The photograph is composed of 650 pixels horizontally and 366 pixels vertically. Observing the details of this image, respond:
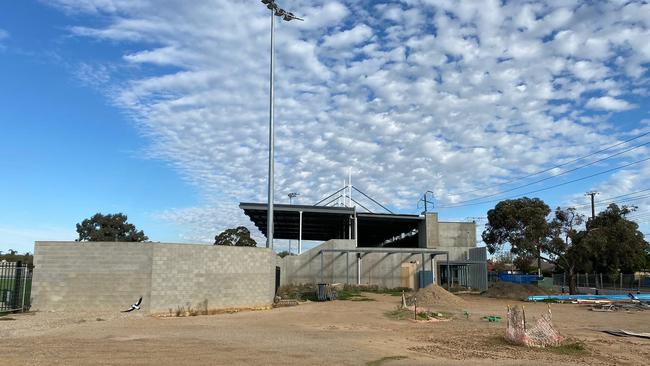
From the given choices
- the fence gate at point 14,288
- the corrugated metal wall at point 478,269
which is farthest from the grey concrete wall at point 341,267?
the fence gate at point 14,288

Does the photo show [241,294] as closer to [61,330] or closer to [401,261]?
[61,330]

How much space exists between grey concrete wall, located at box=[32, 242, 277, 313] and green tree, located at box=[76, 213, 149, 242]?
63364 millimetres

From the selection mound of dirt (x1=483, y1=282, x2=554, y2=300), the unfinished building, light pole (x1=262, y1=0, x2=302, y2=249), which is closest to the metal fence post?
light pole (x1=262, y1=0, x2=302, y2=249)

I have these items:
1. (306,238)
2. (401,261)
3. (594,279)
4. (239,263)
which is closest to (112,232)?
(306,238)

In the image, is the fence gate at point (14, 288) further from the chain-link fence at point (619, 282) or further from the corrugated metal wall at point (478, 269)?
the chain-link fence at point (619, 282)

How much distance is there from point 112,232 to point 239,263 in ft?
209

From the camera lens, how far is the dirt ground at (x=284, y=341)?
1196 cm

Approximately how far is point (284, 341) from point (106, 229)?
75993mm

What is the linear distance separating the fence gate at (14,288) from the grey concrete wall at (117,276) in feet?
1.56

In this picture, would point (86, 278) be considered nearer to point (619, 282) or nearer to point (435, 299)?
point (435, 299)

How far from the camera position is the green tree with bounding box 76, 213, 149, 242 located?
82.5 m

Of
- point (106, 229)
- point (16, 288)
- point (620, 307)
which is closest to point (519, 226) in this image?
point (620, 307)

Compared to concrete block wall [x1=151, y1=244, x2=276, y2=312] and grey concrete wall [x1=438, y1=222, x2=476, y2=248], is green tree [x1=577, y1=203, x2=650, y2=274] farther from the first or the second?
concrete block wall [x1=151, y1=244, x2=276, y2=312]

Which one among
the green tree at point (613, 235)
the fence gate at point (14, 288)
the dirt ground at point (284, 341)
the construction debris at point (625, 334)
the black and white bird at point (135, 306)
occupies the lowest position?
the construction debris at point (625, 334)
